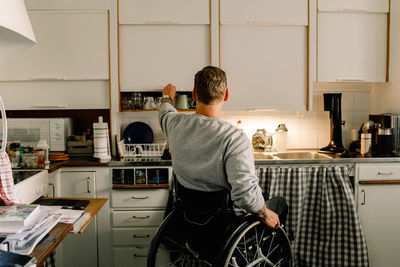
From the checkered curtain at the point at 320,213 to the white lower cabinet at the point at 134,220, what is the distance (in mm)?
808

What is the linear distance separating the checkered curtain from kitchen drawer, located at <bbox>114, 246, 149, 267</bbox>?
1.02m

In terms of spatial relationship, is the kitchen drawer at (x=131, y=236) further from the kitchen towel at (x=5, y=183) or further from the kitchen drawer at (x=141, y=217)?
the kitchen towel at (x=5, y=183)

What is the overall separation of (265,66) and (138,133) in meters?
1.24

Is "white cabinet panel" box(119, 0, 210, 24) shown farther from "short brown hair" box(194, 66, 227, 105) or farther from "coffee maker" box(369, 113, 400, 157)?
"coffee maker" box(369, 113, 400, 157)

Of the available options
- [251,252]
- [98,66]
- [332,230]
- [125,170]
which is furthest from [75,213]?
[332,230]

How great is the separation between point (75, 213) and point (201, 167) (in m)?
0.57

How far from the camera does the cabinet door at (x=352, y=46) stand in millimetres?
2928

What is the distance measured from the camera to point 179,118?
169cm

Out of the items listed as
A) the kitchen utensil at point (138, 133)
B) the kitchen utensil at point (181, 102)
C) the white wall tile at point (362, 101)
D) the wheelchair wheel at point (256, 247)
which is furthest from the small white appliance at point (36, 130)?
the white wall tile at point (362, 101)

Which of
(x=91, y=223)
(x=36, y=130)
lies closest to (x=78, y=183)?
(x=91, y=223)

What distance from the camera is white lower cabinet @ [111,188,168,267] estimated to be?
2594mm

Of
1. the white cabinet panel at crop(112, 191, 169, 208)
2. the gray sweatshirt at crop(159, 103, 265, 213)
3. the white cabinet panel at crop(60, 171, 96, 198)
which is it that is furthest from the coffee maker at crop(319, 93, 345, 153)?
the white cabinet panel at crop(60, 171, 96, 198)

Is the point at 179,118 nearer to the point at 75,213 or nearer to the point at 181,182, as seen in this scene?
the point at 181,182

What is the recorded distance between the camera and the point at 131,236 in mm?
2605
